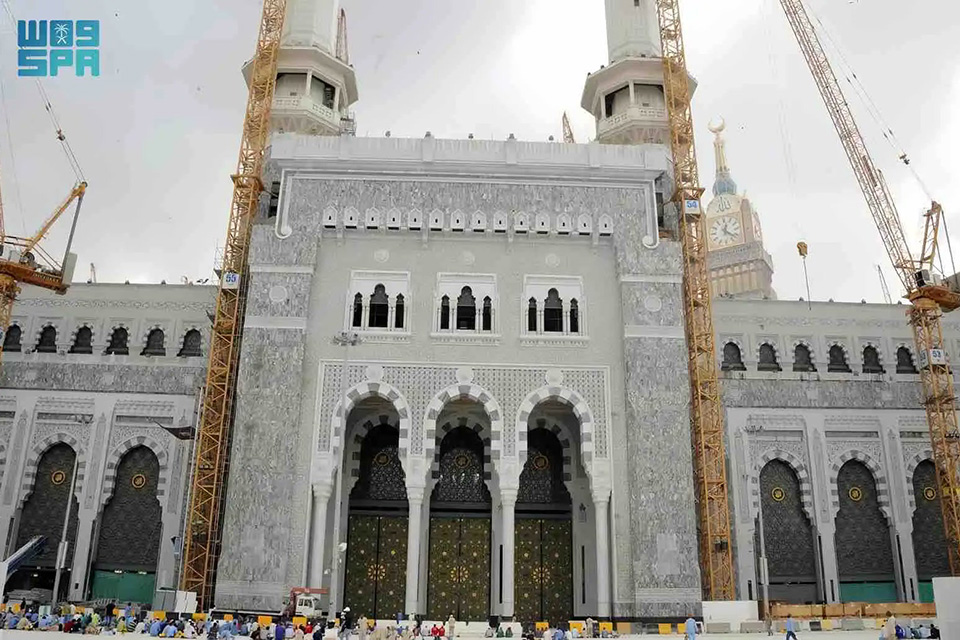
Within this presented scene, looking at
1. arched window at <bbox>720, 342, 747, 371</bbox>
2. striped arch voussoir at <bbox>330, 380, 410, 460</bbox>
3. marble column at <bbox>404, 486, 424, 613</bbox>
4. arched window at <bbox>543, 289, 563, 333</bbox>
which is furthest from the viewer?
arched window at <bbox>720, 342, 747, 371</bbox>

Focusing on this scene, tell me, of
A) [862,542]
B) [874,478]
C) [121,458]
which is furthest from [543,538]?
[121,458]

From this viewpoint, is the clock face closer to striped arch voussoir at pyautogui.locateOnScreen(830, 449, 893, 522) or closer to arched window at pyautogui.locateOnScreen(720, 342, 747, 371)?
arched window at pyautogui.locateOnScreen(720, 342, 747, 371)

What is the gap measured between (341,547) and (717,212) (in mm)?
60118

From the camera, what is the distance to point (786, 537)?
26.9 meters

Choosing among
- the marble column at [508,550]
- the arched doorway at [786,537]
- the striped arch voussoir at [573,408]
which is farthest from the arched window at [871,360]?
the marble column at [508,550]

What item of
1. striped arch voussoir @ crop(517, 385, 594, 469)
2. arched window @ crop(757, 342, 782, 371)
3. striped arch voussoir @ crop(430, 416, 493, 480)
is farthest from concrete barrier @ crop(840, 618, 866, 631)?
striped arch voussoir @ crop(430, 416, 493, 480)

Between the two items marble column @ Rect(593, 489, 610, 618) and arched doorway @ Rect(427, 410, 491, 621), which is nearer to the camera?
marble column @ Rect(593, 489, 610, 618)

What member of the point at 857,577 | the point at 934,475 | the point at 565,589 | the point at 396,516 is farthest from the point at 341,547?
the point at 934,475

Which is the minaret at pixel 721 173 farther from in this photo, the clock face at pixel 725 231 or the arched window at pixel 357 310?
the arched window at pixel 357 310

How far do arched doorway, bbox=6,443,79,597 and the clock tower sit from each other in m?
53.1

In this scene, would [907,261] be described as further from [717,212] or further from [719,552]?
[717,212]

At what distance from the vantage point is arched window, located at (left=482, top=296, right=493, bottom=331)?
2514 cm

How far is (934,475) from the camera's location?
28047 mm

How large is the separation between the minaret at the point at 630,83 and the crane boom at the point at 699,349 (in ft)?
3.91
